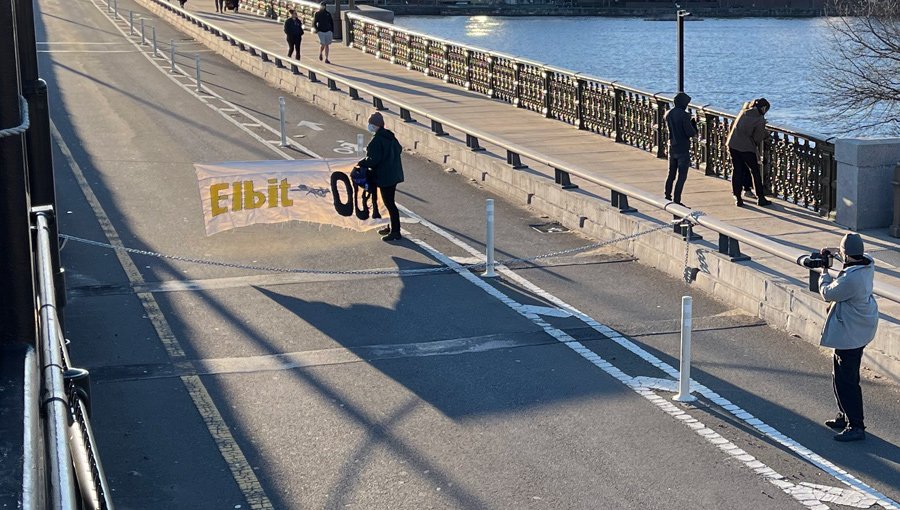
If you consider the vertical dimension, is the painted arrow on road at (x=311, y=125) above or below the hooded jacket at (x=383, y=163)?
below

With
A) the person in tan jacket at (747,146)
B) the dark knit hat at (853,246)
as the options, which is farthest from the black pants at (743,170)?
the dark knit hat at (853,246)

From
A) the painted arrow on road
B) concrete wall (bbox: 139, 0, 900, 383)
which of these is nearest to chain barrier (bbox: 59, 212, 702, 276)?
concrete wall (bbox: 139, 0, 900, 383)

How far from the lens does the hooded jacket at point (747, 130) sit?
1738cm

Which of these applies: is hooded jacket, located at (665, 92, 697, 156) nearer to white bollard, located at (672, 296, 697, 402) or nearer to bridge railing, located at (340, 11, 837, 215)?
bridge railing, located at (340, 11, 837, 215)

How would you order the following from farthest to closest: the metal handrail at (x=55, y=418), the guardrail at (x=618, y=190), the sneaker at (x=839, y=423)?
the guardrail at (x=618, y=190), the sneaker at (x=839, y=423), the metal handrail at (x=55, y=418)

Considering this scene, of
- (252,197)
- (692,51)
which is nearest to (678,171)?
(252,197)

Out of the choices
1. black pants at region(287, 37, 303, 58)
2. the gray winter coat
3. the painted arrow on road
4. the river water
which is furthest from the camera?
the river water

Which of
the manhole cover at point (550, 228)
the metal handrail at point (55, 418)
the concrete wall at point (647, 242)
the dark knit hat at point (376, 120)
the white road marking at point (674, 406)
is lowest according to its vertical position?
the manhole cover at point (550, 228)

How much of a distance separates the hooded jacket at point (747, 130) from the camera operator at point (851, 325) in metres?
8.16

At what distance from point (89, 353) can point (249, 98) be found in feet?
72.4

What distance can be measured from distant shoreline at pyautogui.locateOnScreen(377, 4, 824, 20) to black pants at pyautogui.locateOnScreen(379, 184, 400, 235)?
103m


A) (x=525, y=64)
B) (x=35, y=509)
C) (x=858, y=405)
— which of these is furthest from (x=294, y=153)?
(x=35, y=509)

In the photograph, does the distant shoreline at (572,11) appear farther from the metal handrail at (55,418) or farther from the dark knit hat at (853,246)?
the metal handrail at (55,418)

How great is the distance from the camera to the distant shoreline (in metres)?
114
